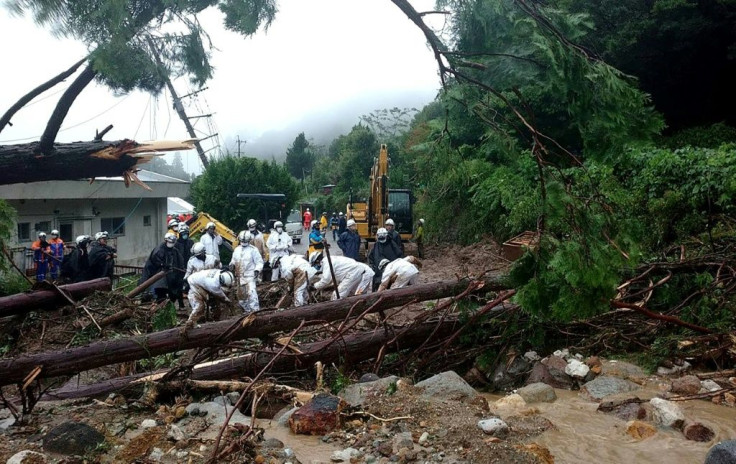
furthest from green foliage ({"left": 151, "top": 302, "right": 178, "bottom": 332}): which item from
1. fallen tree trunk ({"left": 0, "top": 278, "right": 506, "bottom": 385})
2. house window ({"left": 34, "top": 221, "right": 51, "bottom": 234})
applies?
house window ({"left": 34, "top": 221, "right": 51, "bottom": 234})

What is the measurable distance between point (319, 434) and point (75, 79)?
3146 mm

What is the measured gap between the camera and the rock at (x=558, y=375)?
574 centimetres

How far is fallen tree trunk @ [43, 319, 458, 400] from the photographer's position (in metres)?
5.70

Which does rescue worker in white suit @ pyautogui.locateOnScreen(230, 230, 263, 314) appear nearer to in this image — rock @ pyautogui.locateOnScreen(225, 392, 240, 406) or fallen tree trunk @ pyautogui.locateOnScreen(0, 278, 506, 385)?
fallen tree trunk @ pyautogui.locateOnScreen(0, 278, 506, 385)

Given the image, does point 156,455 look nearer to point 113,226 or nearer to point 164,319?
point 164,319

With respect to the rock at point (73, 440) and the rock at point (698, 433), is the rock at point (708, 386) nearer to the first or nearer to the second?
the rock at point (698, 433)

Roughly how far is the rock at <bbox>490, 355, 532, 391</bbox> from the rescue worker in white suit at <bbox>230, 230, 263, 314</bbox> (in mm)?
4834

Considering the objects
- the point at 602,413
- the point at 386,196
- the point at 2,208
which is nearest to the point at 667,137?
the point at 386,196

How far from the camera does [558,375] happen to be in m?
5.80

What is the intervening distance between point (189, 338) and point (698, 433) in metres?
4.33

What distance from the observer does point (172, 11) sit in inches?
160

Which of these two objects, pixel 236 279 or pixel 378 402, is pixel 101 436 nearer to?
pixel 378 402

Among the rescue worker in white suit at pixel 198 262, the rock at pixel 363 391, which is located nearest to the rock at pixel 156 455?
the rock at pixel 363 391

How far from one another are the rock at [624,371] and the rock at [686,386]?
36cm
